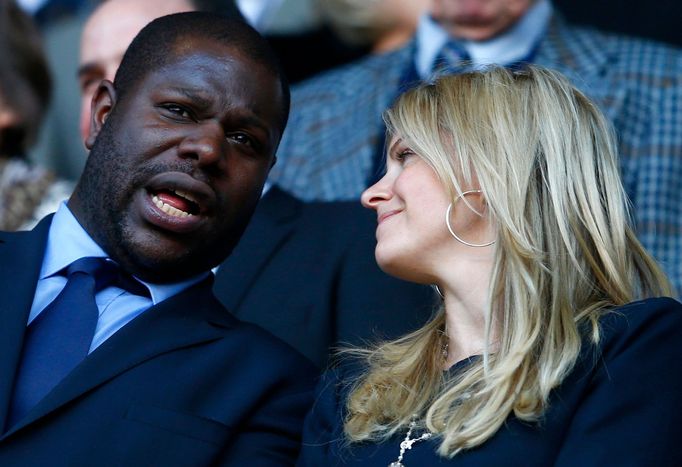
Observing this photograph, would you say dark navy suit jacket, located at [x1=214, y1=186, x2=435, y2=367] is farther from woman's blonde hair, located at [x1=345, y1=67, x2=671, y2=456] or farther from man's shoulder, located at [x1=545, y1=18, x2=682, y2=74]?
man's shoulder, located at [x1=545, y1=18, x2=682, y2=74]

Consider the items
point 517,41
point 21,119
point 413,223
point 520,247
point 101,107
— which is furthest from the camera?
point 21,119

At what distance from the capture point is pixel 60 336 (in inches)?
89.3

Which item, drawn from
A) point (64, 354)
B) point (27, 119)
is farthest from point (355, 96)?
point (64, 354)

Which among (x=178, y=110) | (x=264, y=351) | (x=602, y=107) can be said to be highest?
(x=178, y=110)

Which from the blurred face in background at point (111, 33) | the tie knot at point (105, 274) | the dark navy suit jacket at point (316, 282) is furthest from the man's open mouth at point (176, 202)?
the blurred face in background at point (111, 33)

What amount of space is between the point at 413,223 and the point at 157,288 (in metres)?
0.52

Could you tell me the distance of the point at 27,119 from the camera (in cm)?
416

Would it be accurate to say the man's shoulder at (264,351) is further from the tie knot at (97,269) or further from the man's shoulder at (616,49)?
the man's shoulder at (616,49)

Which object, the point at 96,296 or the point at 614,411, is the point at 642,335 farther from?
the point at 96,296

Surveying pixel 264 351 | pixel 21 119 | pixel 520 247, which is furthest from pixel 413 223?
pixel 21 119

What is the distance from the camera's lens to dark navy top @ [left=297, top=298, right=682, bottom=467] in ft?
6.17

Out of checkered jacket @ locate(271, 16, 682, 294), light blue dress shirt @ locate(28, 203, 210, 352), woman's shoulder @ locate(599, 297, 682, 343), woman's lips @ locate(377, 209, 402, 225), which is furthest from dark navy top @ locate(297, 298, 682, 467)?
checkered jacket @ locate(271, 16, 682, 294)

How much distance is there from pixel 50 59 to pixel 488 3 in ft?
6.17

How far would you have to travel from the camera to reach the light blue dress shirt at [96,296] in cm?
233
